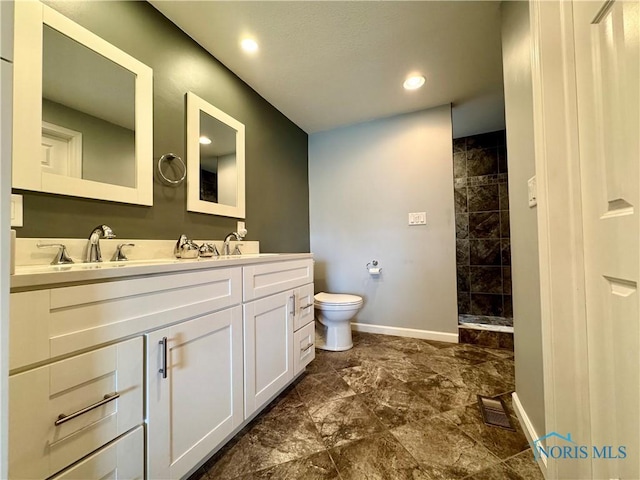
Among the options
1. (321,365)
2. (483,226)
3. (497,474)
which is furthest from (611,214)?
(483,226)

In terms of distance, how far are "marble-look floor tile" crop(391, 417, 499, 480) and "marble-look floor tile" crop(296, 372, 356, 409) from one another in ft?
1.29

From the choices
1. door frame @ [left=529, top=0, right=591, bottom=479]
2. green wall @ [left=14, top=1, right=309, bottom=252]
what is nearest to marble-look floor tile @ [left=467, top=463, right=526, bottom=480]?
door frame @ [left=529, top=0, right=591, bottom=479]

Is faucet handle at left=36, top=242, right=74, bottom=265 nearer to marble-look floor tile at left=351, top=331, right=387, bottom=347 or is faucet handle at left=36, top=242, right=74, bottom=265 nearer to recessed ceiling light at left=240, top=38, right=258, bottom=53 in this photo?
recessed ceiling light at left=240, top=38, right=258, bottom=53

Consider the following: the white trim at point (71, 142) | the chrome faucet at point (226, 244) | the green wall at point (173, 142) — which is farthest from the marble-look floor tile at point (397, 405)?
the white trim at point (71, 142)

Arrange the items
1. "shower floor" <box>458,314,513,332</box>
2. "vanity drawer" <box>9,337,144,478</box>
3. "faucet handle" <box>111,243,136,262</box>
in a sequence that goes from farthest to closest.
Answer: "shower floor" <box>458,314,513,332</box> → "faucet handle" <box>111,243,136,262</box> → "vanity drawer" <box>9,337,144,478</box>

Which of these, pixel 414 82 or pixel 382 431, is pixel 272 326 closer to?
pixel 382 431

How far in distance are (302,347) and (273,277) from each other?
1.82 ft

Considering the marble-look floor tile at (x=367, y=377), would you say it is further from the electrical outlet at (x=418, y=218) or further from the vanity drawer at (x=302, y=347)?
the electrical outlet at (x=418, y=218)

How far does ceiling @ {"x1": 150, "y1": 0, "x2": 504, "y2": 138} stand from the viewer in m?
1.34

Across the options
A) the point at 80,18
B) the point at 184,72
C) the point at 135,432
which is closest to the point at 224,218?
the point at 184,72

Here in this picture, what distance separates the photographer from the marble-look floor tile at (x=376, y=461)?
37.0 inches

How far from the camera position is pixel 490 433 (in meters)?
1.14

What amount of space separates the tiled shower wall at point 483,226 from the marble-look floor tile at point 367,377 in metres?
1.75

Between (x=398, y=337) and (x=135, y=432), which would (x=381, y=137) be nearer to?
(x=398, y=337)
